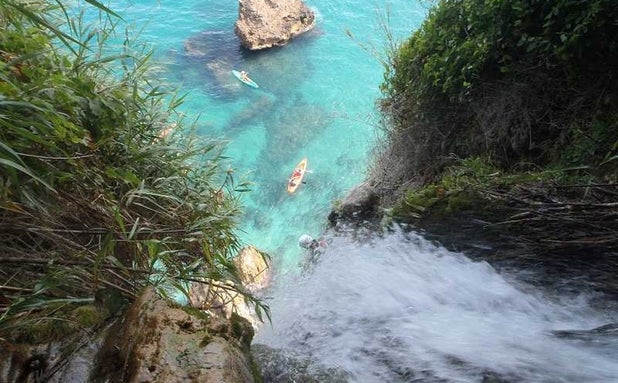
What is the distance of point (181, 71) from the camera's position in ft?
46.1

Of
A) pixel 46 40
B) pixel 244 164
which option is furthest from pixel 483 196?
pixel 244 164

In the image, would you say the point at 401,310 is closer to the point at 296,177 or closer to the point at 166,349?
the point at 166,349

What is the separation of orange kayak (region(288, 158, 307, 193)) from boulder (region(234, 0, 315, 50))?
549 cm

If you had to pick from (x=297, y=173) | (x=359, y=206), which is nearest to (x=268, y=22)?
(x=297, y=173)

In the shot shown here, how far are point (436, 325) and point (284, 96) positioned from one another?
11.5 meters

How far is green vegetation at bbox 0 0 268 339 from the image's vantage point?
1866 mm

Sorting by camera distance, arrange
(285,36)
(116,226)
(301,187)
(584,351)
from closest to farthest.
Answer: (584,351)
(116,226)
(301,187)
(285,36)

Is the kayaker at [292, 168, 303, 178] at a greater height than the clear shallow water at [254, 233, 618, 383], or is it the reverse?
the clear shallow water at [254, 233, 618, 383]

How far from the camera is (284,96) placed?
44.3 feet

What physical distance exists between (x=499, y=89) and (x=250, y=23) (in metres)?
12.2

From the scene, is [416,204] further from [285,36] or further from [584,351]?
[285,36]

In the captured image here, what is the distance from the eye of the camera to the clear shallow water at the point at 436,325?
7.29 ft

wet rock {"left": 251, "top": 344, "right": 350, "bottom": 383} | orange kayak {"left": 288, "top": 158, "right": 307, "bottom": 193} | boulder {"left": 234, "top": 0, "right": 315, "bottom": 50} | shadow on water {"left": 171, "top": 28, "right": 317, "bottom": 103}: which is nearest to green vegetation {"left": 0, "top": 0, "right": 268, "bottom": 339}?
wet rock {"left": 251, "top": 344, "right": 350, "bottom": 383}

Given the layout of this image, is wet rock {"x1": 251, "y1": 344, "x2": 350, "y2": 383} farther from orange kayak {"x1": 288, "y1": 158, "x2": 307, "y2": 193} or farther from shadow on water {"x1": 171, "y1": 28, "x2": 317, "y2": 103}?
shadow on water {"x1": 171, "y1": 28, "x2": 317, "y2": 103}
